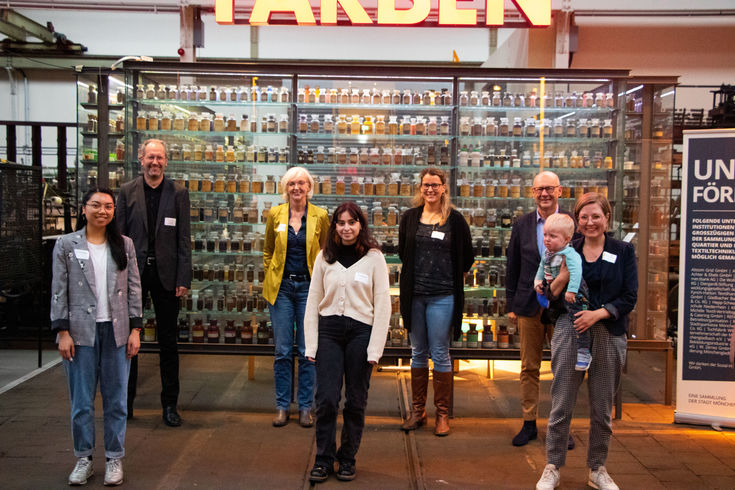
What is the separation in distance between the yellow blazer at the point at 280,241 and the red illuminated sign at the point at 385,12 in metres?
3.31

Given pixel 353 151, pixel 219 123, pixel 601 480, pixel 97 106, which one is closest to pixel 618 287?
pixel 601 480

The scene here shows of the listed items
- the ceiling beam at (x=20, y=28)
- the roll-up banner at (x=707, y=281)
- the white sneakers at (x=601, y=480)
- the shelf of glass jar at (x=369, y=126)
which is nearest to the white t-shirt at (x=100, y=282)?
the shelf of glass jar at (x=369, y=126)

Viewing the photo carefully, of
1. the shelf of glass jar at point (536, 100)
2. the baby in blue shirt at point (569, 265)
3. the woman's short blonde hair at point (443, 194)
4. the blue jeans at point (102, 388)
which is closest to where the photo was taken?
the baby in blue shirt at point (569, 265)

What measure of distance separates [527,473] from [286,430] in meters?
1.69

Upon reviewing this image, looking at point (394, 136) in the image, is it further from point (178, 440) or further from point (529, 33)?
point (529, 33)

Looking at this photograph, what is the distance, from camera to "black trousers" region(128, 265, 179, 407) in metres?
4.64

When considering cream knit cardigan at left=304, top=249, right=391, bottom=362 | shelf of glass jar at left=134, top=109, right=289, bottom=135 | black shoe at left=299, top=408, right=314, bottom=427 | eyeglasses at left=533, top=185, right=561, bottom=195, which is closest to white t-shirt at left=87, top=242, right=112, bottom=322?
cream knit cardigan at left=304, top=249, right=391, bottom=362

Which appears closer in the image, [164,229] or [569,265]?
[569,265]

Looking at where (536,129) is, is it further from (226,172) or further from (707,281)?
(226,172)

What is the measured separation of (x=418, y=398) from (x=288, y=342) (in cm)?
101

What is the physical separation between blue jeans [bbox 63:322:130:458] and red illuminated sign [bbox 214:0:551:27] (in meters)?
4.64

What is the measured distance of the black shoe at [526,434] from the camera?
439 cm

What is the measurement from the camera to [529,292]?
429cm

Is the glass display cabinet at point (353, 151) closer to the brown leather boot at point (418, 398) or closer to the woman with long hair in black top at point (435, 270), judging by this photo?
the brown leather boot at point (418, 398)
